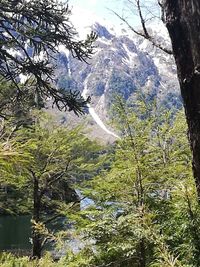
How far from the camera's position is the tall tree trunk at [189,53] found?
2328mm

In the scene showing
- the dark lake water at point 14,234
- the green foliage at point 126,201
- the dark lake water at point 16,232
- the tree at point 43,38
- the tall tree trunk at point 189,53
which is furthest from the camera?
the dark lake water at point 14,234

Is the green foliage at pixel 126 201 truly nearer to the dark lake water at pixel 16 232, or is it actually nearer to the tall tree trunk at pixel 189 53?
the tall tree trunk at pixel 189 53

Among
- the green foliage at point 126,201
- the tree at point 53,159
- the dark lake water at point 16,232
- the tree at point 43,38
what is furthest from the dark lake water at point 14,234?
the tree at point 43,38

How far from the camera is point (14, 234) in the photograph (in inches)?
1271

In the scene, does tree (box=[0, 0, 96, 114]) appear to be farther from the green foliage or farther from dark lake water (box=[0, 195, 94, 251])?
dark lake water (box=[0, 195, 94, 251])

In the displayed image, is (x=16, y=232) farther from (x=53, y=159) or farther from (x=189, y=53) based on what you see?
(x=189, y=53)

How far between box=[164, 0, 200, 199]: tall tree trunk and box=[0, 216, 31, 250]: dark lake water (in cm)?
2537

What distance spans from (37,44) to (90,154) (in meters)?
13.9

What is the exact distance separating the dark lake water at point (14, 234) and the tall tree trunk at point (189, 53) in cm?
2537

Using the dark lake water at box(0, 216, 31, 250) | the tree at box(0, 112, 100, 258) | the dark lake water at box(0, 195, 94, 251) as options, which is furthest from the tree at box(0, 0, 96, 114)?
the dark lake water at box(0, 216, 31, 250)

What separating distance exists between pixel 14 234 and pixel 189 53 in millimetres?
31904

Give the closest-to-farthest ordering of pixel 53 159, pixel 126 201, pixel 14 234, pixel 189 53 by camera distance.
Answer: pixel 189 53 < pixel 126 201 < pixel 53 159 < pixel 14 234

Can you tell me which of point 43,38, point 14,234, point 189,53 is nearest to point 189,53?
point 189,53

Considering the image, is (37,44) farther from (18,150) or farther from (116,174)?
(18,150)
